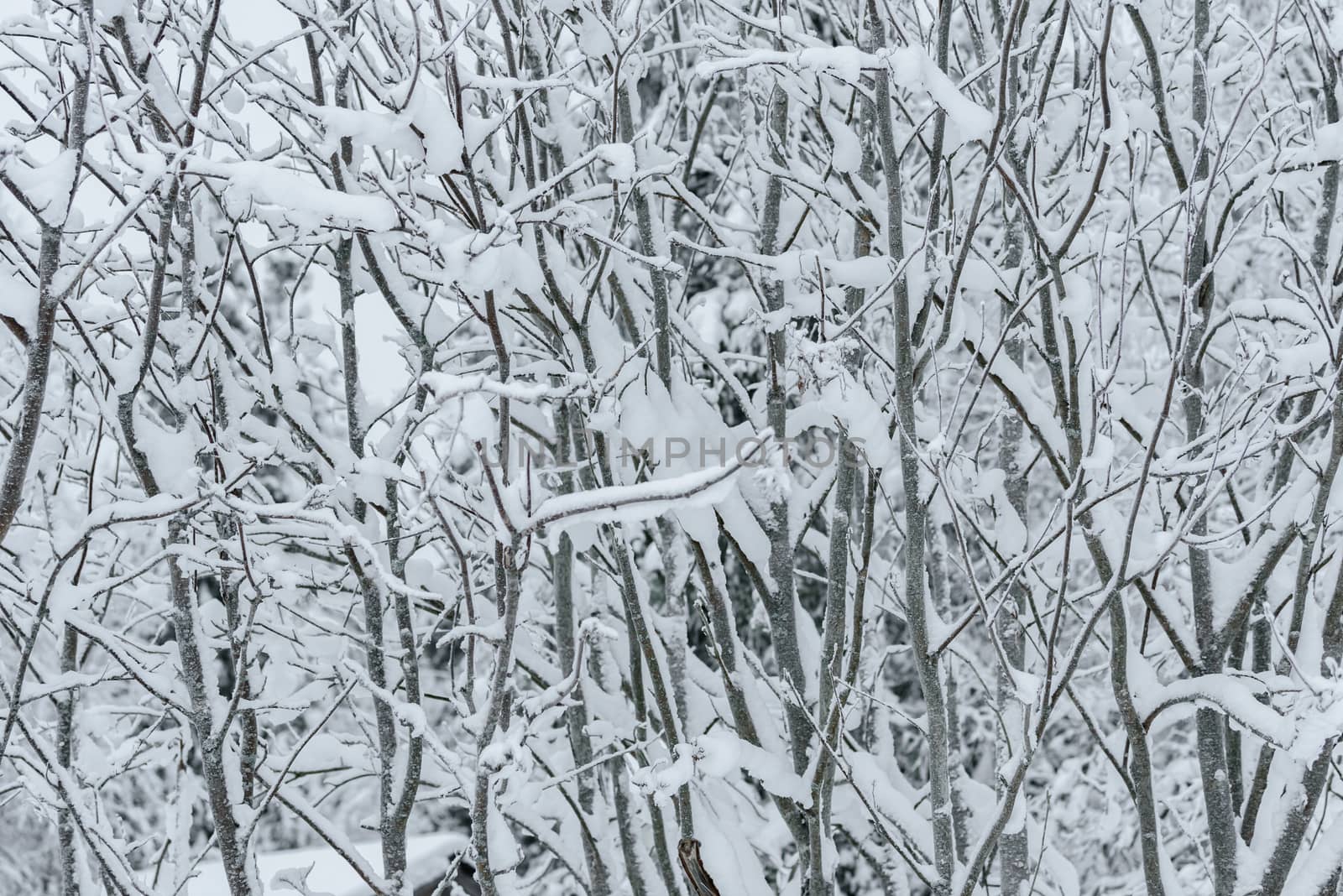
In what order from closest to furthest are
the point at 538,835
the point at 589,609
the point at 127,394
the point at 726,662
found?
the point at 127,394
the point at 726,662
the point at 538,835
the point at 589,609

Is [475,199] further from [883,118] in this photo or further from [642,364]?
[883,118]

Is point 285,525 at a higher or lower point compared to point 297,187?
lower

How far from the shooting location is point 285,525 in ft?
7.16

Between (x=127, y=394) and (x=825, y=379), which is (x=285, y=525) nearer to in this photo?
(x=127, y=394)

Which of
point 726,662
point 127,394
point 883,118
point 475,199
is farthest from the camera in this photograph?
point 726,662

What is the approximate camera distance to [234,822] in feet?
6.44

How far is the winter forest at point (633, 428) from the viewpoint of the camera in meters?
1.62

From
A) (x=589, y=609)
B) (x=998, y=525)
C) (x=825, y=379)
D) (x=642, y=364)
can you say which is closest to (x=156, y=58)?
(x=642, y=364)

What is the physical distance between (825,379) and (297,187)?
95cm

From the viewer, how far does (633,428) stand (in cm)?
229

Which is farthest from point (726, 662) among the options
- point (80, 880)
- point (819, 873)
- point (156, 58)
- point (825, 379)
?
point (156, 58)

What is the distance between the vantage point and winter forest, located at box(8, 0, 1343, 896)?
5.31 ft

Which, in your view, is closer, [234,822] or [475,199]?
[475,199]

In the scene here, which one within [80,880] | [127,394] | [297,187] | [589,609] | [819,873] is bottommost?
[819,873]
